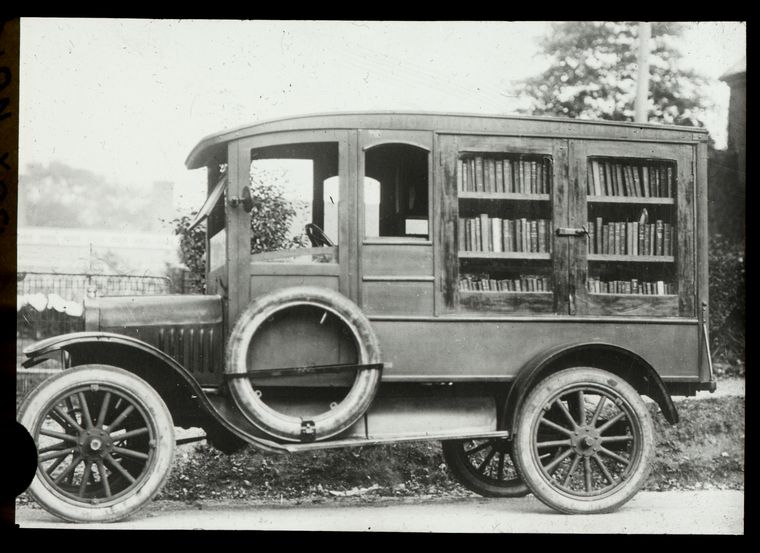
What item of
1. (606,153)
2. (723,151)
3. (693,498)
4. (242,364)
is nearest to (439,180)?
(606,153)

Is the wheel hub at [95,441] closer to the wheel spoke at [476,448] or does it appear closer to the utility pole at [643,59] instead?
the wheel spoke at [476,448]

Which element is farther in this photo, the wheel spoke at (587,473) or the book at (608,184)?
the book at (608,184)

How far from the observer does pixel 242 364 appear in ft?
19.0

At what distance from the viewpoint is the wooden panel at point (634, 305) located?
624cm

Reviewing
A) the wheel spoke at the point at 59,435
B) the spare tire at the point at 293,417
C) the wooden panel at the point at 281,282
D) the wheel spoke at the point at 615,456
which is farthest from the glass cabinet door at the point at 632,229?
the wheel spoke at the point at 59,435

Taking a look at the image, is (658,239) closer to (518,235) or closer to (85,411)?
(518,235)

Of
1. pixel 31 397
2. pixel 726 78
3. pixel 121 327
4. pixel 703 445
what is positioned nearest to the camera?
pixel 31 397

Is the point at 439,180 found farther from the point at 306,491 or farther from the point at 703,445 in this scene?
the point at 703,445

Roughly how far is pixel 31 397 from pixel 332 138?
2.50 m

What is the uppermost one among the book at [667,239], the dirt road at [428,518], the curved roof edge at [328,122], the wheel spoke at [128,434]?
the curved roof edge at [328,122]

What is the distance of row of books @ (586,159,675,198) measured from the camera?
630 cm

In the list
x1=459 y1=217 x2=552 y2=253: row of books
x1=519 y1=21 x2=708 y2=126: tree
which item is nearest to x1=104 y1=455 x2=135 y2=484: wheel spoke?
x1=459 y1=217 x2=552 y2=253: row of books

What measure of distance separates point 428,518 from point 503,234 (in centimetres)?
195

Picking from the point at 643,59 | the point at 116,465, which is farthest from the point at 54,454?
the point at 643,59
